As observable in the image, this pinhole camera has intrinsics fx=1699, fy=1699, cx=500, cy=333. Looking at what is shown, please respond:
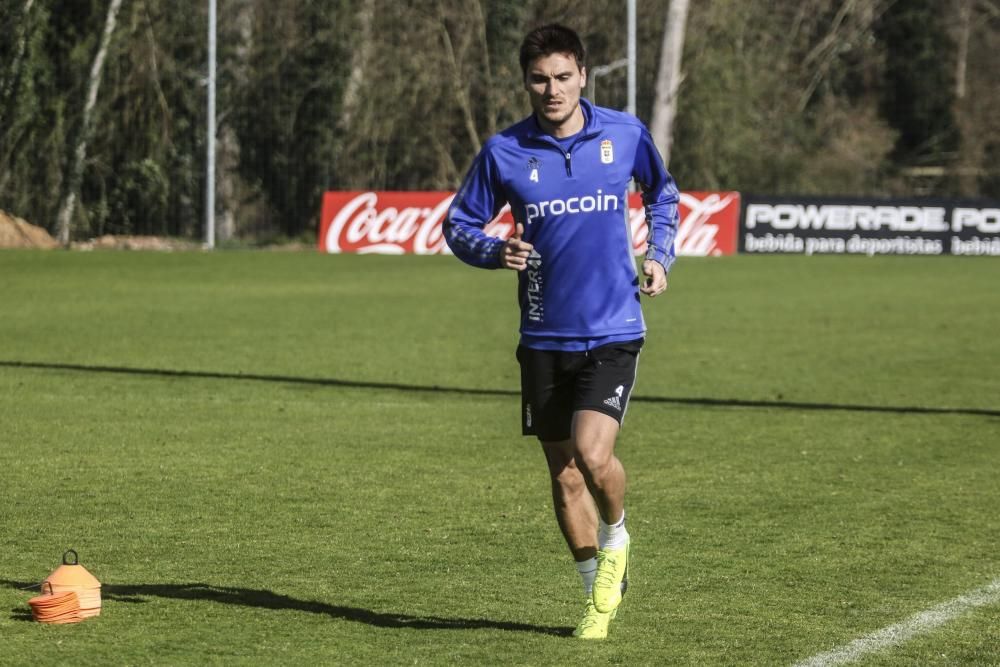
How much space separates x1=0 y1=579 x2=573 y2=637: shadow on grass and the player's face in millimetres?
1860

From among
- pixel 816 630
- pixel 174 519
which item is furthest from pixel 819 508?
pixel 174 519

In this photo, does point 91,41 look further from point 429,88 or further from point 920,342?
point 920,342

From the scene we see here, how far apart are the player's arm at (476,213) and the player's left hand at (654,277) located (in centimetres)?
57

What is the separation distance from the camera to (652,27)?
50.0 metres

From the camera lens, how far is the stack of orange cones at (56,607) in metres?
6.26

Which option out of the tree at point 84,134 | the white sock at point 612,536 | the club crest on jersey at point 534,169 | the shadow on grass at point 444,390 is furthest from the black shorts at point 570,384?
the tree at point 84,134

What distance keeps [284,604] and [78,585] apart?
0.83 metres

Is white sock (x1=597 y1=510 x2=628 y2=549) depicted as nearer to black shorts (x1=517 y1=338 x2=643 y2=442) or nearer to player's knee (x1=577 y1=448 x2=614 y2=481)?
player's knee (x1=577 y1=448 x2=614 y2=481)

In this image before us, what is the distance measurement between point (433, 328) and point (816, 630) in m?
14.8

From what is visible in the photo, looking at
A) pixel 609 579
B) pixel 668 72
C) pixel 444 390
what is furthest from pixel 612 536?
pixel 668 72

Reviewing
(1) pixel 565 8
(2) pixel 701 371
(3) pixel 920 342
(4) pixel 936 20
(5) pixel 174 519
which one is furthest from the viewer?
(4) pixel 936 20

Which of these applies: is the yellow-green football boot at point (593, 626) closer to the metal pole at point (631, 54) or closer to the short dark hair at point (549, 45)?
the short dark hair at point (549, 45)

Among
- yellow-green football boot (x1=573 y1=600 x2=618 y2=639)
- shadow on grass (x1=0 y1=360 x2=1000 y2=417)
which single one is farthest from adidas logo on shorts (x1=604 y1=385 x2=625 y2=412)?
shadow on grass (x1=0 y1=360 x2=1000 y2=417)

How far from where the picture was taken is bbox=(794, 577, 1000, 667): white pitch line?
5922 millimetres
